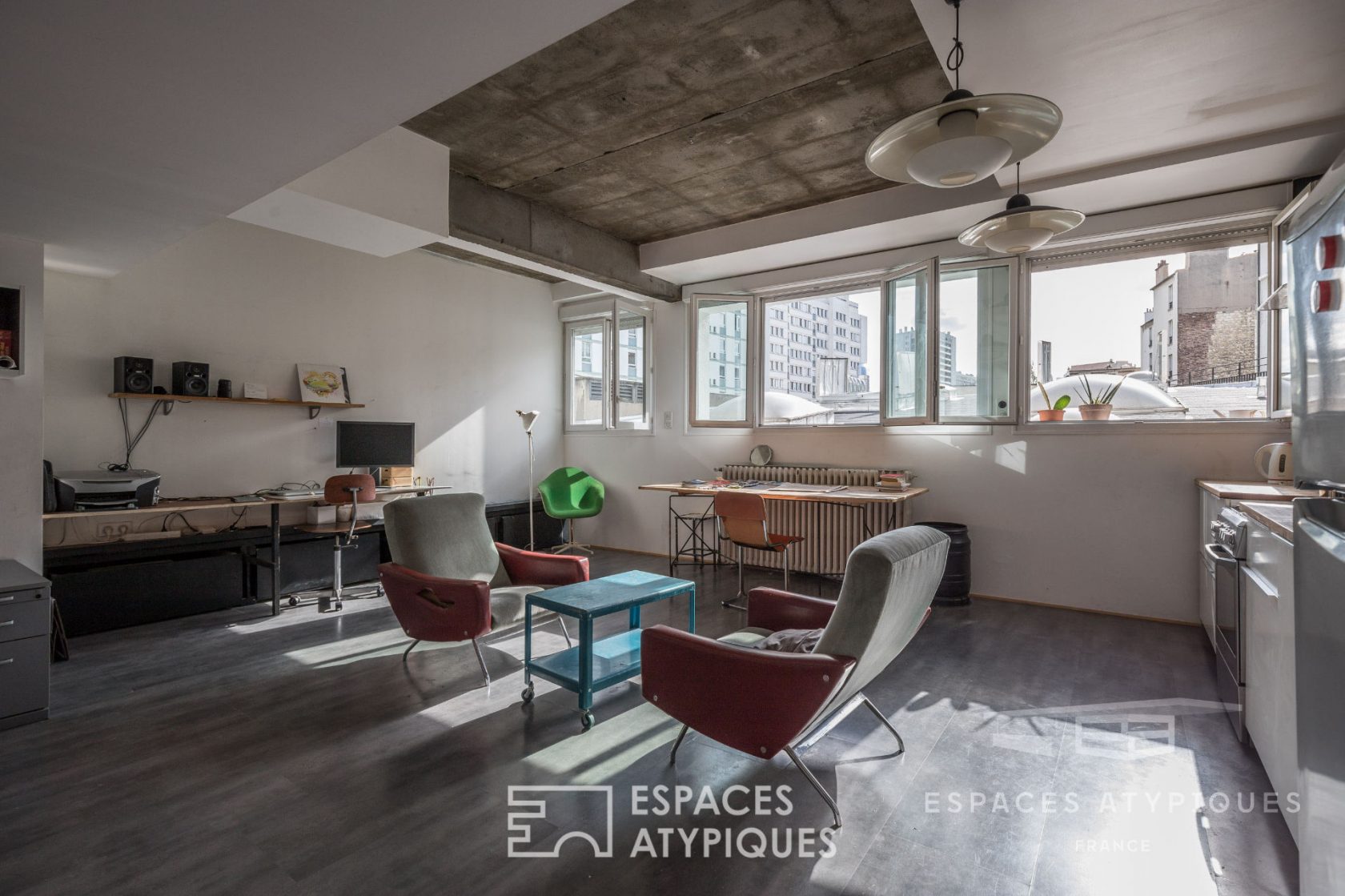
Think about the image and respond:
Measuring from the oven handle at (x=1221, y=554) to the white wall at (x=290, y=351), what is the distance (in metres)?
6.32

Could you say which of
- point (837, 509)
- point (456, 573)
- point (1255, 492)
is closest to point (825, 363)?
point (837, 509)

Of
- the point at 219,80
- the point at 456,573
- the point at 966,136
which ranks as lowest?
the point at 456,573

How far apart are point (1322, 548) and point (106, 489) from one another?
5882 mm

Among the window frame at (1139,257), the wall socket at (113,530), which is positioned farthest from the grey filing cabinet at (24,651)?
the window frame at (1139,257)

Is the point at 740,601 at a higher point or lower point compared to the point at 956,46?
lower

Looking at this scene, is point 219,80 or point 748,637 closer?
point 219,80

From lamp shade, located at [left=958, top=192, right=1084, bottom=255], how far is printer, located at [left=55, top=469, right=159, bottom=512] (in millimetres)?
5515

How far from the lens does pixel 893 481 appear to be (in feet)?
17.7

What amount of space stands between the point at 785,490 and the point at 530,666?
310 centimetres

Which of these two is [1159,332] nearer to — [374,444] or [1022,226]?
[1022,226]

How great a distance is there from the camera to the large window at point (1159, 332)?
4.49m

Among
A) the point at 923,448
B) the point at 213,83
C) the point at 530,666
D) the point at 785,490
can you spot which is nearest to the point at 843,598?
the point at 530,666

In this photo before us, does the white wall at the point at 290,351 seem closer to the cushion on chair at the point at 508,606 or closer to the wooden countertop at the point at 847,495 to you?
the wooden countertop at the point at 847,495

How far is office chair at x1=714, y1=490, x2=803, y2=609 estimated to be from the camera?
16.1 ft
